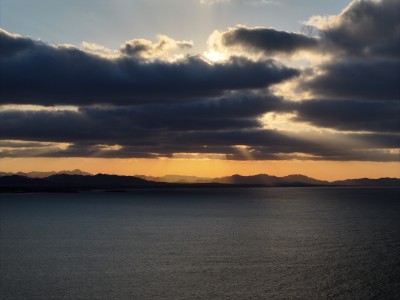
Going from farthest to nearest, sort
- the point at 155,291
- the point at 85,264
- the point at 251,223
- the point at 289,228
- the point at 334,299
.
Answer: the point at 251,223, the point at 289,228, the point at 85,264, the point at 155,291, the point at 334,299

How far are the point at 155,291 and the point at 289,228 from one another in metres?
85.0

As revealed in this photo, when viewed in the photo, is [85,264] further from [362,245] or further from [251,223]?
[251,223]

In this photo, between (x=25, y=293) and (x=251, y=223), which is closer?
(x=25, y=293)

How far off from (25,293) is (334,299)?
38998 millimetres

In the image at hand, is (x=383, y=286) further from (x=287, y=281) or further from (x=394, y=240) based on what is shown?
(x=394, y=240)

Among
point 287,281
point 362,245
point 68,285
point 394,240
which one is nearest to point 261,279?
point 287,281

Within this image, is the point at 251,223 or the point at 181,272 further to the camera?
the point at 251,223

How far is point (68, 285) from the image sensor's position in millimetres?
67188

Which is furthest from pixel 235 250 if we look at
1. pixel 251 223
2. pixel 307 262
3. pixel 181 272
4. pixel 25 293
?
pixel 251 223

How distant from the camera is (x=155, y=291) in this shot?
6419 centimetres

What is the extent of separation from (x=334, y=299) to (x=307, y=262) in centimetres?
2439

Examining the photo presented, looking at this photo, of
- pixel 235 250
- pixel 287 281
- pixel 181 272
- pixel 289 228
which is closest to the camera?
pixel 287 281

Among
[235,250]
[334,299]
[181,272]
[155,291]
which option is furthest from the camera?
[235,250]

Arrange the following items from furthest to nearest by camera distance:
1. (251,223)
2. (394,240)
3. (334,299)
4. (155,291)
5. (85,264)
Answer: (251,223), (394,240), (85,264), (155,291), (334,299)
